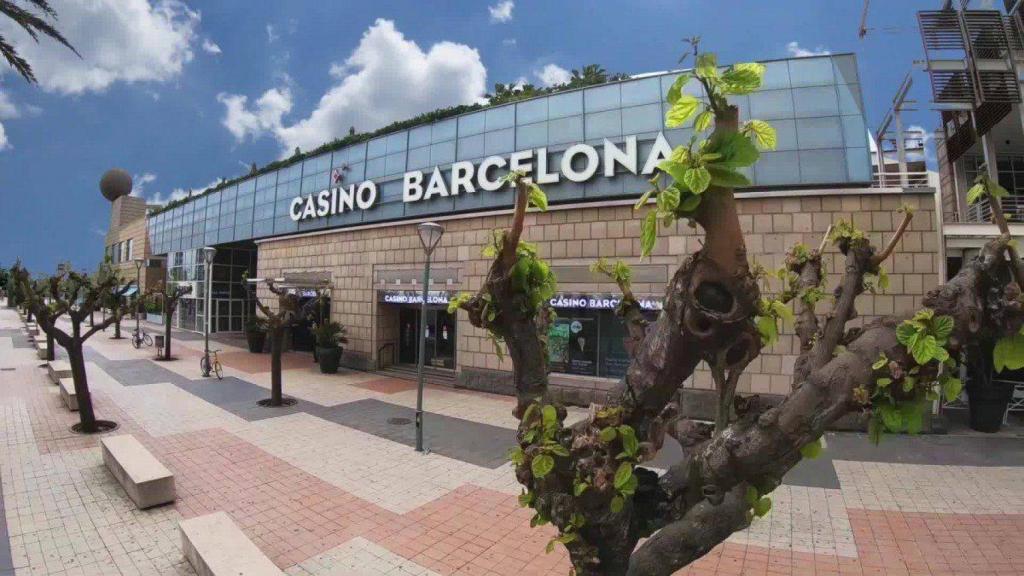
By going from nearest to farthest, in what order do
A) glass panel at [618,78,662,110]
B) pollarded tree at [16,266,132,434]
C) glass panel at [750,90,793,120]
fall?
pollarded tree at [16,266,132,434], glass panel at [750,90,793,120], glass panel at [618,78,662,110]

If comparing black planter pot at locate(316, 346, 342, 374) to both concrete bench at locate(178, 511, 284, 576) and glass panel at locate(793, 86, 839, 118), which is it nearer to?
concrete bench at locate(178, 511, 284, 576)

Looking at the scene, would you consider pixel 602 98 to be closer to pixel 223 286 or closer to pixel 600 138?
pixel 600 138

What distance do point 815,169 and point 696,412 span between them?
6.64m

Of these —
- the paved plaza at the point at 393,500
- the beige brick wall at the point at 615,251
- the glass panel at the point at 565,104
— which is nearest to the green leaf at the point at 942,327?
the paved plaza at the point at 393,500

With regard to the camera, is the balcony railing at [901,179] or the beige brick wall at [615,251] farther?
the balcony railing at [901,179]

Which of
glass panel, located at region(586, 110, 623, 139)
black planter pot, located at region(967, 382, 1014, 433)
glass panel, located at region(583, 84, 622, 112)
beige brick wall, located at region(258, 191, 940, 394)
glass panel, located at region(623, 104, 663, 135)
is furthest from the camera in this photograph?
glass panel, located at region(583, 84, 622, 112)

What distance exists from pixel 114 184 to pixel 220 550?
222ft

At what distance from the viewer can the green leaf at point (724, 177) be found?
1.79m

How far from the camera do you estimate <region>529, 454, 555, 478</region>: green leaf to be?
2414 mm

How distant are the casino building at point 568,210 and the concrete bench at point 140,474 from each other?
578 centimetres

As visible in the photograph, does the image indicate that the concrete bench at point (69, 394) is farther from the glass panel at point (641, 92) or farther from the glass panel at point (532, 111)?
the glass panel at point (641, 92)

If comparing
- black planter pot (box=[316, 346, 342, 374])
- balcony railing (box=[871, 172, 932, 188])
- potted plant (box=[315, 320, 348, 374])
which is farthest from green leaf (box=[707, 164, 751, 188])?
black planter pot (box=[316, 346, 342, 374])

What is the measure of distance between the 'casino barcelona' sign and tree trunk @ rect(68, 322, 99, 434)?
1027cm

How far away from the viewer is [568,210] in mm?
14195
